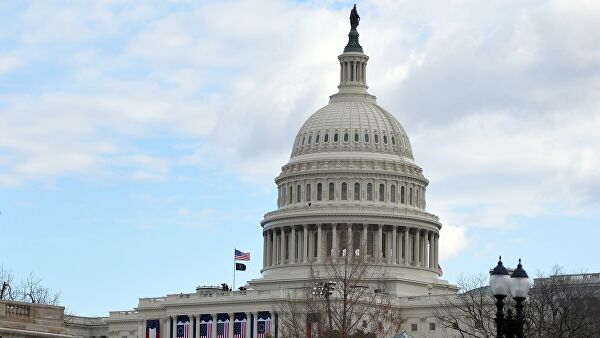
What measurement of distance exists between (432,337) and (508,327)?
477 feet

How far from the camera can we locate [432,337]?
196250 mm

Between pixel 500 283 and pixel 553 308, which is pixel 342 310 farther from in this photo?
pixel 500 283

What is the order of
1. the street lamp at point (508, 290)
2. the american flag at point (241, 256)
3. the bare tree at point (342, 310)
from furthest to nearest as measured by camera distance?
the american flag at point (241, 256), the bare tree at point (342, 310), the street lamp at point (508, 290)

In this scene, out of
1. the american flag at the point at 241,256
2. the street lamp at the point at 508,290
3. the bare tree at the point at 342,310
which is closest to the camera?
the street lamp at the point at 508,290

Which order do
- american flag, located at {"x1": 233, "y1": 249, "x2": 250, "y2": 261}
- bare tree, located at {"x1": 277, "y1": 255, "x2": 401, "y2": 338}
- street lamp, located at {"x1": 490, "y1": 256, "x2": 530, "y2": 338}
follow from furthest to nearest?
american flag, located at {"x1": 233, "y1": 249, "x2": 250, "y2": 261}, bare tree, located at {"x1": 277, "y1": 255, "x2": 401, "y2": 338}, street lamp, located at {"x1": 490, "y1": 256, "x2": 530, "y2": 338}


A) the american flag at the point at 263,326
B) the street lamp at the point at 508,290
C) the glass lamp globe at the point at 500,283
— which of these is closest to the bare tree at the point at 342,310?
the american flag at the point at 263,326

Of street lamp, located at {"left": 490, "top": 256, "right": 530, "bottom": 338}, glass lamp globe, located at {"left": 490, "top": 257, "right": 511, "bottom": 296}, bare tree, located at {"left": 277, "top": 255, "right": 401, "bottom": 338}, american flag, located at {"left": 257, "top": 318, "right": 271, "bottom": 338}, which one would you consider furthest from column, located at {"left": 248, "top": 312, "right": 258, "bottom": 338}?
glass lamp globe, located at {"left": 490, "top": 257, "right": 511, "bottom": 296}

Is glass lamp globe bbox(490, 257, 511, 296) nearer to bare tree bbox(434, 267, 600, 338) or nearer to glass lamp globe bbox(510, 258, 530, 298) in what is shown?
glass lamp globe bbox(510, 258, 530, 298)

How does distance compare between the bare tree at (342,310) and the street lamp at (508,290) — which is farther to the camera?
the bare tree at (342,310)

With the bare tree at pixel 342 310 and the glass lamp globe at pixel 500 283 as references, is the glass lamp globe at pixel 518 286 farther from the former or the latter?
the bare tree at pixel 342 310

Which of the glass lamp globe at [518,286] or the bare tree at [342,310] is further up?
the bare tree at [342,310]

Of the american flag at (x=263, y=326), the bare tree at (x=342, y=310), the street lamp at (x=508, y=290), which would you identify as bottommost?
the street lamp at (x=508, y=290)

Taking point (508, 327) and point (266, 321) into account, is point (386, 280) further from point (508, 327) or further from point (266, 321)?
point (508, 327)

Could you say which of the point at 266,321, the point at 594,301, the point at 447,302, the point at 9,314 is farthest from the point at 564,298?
the point at 9,314
